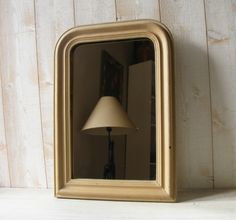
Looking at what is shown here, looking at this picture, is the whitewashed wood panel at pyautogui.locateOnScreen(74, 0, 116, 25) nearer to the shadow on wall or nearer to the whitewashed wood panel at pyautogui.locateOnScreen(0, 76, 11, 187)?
the shadow on wall

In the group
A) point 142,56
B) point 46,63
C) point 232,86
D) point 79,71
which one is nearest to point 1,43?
point 46,63

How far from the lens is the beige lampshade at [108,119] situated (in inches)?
36.2

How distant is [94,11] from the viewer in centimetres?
103

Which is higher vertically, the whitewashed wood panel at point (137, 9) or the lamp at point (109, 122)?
the whitewashed wood panel at point (137, 9)

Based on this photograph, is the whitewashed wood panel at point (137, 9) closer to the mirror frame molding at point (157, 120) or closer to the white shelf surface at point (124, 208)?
the mirror frame molding at point (157, 120)

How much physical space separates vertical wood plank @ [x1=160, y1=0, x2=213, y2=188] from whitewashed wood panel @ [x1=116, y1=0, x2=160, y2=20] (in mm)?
54

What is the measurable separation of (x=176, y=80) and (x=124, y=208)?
0.45 metres

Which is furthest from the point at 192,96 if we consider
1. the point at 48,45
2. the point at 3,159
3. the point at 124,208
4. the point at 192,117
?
the point at 3,159

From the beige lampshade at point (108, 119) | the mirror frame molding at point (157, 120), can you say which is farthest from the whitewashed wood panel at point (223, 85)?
the beige lampshade at point (108, 119)

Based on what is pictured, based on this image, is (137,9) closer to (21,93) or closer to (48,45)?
(48,45)

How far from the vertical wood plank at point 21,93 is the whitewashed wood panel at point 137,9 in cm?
34

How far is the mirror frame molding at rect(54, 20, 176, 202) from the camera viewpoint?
850mm

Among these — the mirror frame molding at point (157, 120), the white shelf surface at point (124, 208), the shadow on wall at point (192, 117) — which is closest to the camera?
the white shelf surface at point (124, 208)

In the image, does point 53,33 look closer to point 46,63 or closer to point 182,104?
point 46,63
